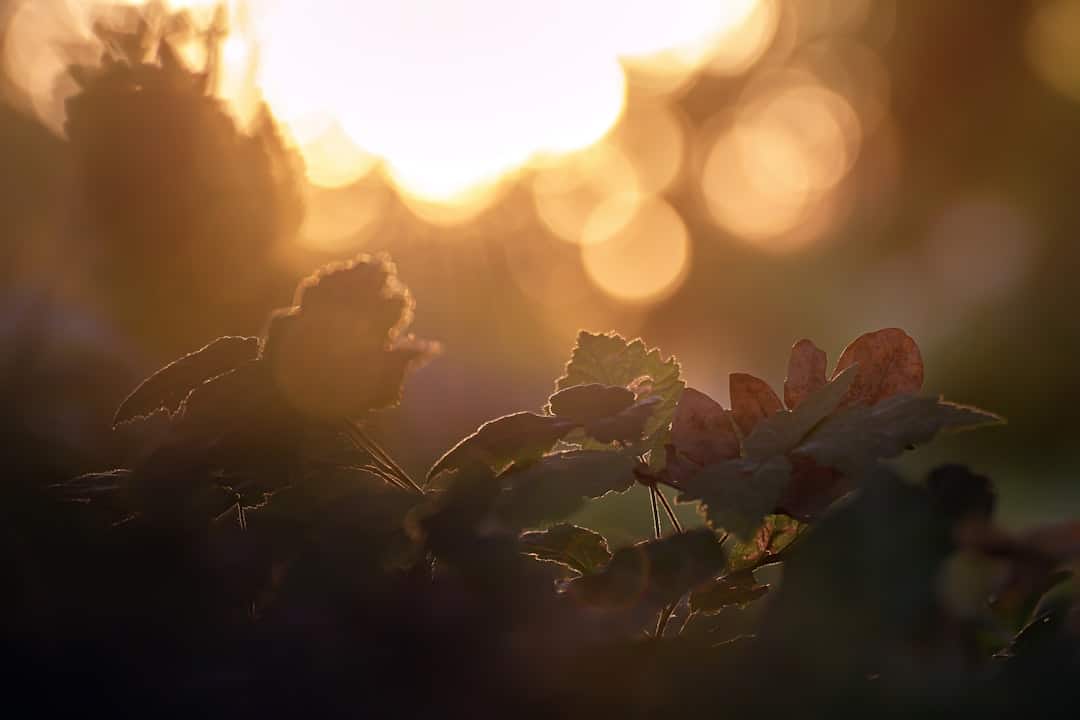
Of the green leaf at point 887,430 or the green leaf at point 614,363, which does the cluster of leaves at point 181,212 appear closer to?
the green leaf at point 614,363

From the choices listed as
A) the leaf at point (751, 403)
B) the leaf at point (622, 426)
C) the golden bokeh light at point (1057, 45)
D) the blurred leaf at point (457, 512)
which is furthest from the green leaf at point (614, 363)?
the golden bokeh light at point (1057, 45)

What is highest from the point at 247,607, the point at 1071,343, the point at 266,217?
the point at 1071,343

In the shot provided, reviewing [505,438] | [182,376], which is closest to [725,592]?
[505,438]

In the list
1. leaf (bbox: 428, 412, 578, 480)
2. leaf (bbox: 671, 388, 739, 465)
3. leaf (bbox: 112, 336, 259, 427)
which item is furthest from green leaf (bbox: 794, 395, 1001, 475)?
leaf (bbox: 112, 336, 259, 427)

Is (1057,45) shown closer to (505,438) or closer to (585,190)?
(585,190)

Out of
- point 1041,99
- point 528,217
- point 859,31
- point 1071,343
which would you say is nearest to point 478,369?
point 1071,343

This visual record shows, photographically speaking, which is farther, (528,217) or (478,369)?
(528,217)

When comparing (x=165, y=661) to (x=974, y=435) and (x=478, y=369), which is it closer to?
(x=478, y=369)

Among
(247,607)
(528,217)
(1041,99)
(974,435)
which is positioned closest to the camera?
(247,607)
